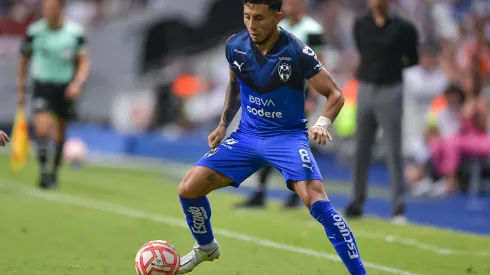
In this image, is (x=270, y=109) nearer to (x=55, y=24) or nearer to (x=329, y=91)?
(x=329, y=91)

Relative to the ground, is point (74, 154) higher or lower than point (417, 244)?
lower

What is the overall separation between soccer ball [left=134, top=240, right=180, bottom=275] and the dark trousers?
512cm

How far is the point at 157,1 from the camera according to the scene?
29.0 m

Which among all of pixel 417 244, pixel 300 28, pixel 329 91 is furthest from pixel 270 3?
pixel 300 28

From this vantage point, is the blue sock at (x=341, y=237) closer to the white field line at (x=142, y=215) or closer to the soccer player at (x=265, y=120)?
the soccer player at (x=265, y=120)

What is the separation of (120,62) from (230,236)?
19.7 m

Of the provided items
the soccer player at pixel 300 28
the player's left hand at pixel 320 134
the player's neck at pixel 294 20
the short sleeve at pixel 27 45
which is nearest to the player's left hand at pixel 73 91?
the short sleeve at pixel 27 45

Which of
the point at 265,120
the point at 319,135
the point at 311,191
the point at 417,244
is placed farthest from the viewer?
the point at 417,244

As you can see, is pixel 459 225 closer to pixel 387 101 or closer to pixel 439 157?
pixel 387 101

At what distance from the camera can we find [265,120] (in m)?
7.48

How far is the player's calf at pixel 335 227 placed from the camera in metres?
6.80

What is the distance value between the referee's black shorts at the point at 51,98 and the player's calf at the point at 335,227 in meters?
8.08

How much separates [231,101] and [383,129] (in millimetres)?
4769

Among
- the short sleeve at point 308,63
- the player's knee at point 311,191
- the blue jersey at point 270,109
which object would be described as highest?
the short sleeve at point 308,63
